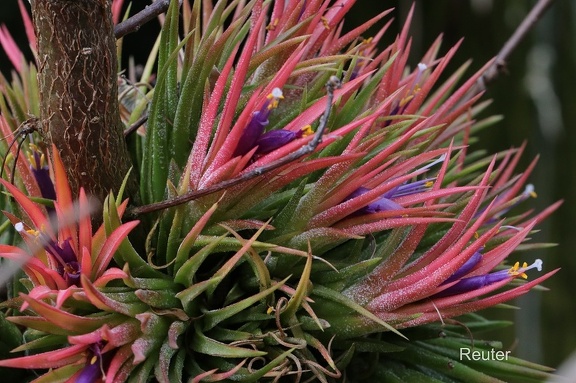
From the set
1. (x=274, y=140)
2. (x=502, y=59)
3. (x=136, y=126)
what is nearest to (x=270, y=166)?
(x=274, y=140)

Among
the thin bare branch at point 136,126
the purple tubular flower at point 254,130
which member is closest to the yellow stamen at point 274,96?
the purple tubular flower at point 254,130

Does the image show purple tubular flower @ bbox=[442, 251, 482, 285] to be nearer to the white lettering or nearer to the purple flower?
the white lettering

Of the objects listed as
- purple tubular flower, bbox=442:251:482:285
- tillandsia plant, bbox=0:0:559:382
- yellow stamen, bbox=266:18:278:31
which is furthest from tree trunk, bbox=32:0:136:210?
purple tubular flower, bbox=442:251:482:285

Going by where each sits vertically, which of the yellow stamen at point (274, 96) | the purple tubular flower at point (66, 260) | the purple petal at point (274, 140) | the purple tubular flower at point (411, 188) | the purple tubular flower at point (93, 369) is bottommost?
the purple tubular flower at point (93, 369)

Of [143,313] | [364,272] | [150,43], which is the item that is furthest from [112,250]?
[150,43]

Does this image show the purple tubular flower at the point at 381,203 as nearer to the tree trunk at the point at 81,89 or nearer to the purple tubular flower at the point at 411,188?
the purple tubular flower at the point at 411,188

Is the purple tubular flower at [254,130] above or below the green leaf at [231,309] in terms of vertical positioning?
above
